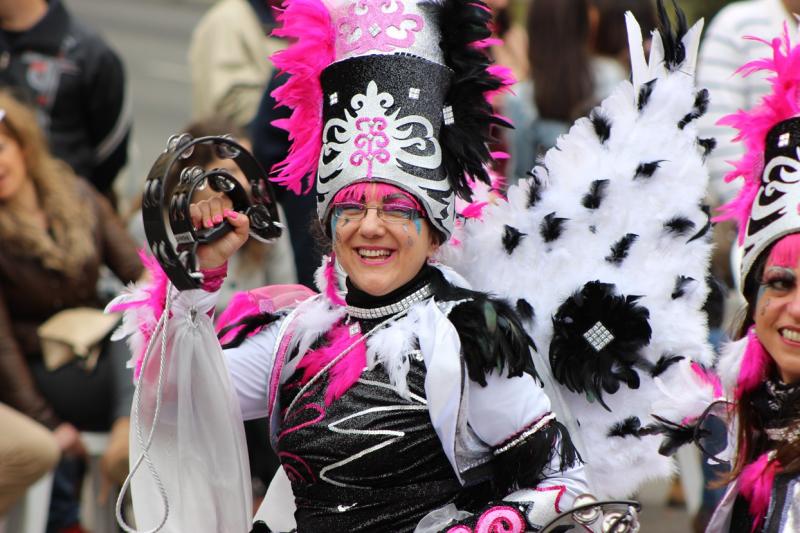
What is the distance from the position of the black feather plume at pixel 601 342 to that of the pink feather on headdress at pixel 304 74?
791 millimetres

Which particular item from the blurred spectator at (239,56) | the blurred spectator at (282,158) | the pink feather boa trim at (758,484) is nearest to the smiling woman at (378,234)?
the pink feather boa trim at (758,484)

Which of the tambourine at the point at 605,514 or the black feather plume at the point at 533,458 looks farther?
the black feather plume at the point at 533,458

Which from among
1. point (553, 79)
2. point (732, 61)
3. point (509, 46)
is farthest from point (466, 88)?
point (509, 46)

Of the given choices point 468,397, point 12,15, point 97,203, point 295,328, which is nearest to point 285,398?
point 295,328

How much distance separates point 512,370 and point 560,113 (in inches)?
120

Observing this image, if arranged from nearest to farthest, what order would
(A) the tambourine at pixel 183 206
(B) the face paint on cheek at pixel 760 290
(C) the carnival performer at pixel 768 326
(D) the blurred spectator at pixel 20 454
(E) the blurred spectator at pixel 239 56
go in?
(A) the tambourine at pixel 183 206, (C) the carnival performer at pixel 768 326, (B) the face paint on cheek at pixel 760 290, (D) the blurred spectator at pixel 20 454, (E) the blurred spectator at pixel 239 56

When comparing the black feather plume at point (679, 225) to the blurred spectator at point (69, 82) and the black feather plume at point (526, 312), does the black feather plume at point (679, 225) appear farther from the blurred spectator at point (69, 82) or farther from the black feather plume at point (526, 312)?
the blurred spectator at point (69, 82)

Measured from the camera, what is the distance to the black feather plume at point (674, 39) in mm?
3804

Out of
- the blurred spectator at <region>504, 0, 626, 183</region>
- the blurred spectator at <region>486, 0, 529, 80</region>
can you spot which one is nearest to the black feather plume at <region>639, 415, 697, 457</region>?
the blurred spectator at <region>504, 0, 626, 183</region>

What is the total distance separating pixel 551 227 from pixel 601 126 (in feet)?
1.00

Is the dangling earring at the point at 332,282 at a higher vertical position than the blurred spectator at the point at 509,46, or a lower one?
lower

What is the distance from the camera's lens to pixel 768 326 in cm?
352

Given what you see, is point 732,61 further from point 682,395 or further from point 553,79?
point 682,395

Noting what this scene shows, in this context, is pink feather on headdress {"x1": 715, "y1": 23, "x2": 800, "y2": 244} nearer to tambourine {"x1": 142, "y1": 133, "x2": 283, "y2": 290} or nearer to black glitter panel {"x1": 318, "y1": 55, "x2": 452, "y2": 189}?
black glitter panel {"x1": 318, "y1": 55, "x2": 452, "y2": 189}
